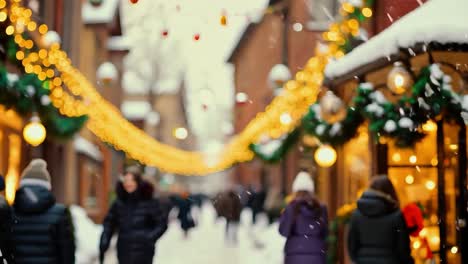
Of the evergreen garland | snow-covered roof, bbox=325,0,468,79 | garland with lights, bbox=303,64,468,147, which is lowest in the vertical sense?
garland with lights, bbox=303,64,468,147

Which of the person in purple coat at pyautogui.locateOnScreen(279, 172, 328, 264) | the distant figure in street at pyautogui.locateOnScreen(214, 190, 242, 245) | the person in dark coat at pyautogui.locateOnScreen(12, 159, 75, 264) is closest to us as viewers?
the person in dark coat at pyautogui.locateOnScreen(12, 159, 75, 264)

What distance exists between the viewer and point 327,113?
12188 mm

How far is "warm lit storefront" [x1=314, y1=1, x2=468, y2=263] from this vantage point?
10727 mm

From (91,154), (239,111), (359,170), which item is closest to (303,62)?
(91,154)

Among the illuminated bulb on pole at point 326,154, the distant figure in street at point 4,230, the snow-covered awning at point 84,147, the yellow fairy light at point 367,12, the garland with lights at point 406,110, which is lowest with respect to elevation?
the distant figure in street at point 4,230

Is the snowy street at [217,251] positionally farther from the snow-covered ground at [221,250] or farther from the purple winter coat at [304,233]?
the purple winter coat at [304,233]

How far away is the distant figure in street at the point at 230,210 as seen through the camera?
81.6 feet

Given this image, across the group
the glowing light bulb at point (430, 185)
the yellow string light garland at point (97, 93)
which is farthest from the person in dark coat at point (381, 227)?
the yellow string light garland at point (97, 93)

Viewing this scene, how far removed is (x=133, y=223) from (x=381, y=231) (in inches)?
112

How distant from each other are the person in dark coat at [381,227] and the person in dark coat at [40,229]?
2.82 m

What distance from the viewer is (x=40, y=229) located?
291 inches

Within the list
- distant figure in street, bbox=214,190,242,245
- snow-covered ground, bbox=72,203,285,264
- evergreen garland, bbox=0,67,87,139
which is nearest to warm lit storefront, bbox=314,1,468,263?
snow-covered ground, bbox=72,203,285,264

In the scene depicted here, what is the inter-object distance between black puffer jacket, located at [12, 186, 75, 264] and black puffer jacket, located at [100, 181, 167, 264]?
5.64 feet

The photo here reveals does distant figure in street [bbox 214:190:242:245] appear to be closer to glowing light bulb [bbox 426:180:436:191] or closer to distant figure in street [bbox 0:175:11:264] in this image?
glowing light bulb [bbox 426:180:436:191]
